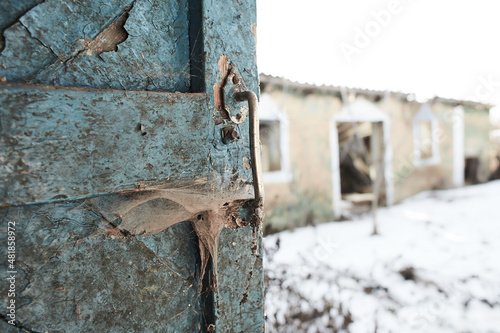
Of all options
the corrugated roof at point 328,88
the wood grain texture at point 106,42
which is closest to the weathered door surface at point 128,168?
the wood grain texture at point 106,42

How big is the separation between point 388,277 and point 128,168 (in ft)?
12.8

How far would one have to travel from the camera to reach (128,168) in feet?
2.51

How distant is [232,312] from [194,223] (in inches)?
12.6

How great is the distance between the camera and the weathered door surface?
674 mm

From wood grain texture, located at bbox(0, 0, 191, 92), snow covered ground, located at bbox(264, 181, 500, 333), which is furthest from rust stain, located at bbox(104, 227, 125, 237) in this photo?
snow covered ground, located at bbox(264, 181, 500, 333)

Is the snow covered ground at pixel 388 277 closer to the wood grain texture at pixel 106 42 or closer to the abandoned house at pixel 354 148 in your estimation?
the abandoned house at pixel 354 148

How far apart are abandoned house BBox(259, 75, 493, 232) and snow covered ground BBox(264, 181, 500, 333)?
76 centimetres

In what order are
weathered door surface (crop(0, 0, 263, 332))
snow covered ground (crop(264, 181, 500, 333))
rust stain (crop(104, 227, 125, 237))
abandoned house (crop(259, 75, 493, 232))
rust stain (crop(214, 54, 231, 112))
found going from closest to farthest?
weathered door surface (crop(0, 0, 263, 332)), rust stain (crop(104, 227, 125, 237)), rust stain (crop(214, 54, 231, 112)), snow covered ground (crop(264, 181, 500, 333)), abandoned house (crop(259, 75, 493, 232))

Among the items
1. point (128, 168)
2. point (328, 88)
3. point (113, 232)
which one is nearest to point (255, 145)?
point (128, 168)

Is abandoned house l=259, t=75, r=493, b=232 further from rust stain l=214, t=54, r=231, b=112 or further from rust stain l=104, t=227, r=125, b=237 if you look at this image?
rust stain l=104, t=227, r=125, b=237

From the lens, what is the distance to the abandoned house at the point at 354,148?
618 cm

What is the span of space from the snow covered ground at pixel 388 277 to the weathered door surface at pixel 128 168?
1617 millimetres

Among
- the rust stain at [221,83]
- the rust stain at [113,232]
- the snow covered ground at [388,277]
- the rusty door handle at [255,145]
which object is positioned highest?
the rust stain at [221,83]

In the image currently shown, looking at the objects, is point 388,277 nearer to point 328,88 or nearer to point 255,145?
point 255,145
